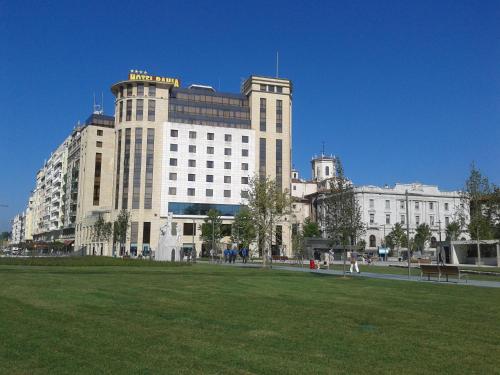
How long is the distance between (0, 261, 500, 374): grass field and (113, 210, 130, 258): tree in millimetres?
75738

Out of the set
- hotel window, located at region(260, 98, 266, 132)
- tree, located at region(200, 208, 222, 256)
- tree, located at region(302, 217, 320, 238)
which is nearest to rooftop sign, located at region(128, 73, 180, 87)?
hotel window, located at region(260, 98, 266, 132)

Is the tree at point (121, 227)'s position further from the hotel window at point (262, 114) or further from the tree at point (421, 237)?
the tree at point (421, 237)

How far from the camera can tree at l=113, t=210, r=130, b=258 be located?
299ft

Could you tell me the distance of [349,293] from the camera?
19.5 metres

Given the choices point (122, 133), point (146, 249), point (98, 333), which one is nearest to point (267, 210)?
point (98, 333)

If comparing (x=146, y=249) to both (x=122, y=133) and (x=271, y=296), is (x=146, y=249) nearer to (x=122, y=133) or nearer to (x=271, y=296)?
(x=122, y=133)

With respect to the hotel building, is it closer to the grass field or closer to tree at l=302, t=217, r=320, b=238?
tree at l=302, t=217, r=320, b=238

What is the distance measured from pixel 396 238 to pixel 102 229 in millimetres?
60280

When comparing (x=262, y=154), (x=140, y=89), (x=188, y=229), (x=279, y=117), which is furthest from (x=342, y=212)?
(x=140, y=89)

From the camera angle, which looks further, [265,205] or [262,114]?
[262,114]

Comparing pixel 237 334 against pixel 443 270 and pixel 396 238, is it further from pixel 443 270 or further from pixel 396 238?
pixel 396 238

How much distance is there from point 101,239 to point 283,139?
4272 centimetres

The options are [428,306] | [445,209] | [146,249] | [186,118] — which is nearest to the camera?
[428,306]

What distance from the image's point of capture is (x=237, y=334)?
9.86m
